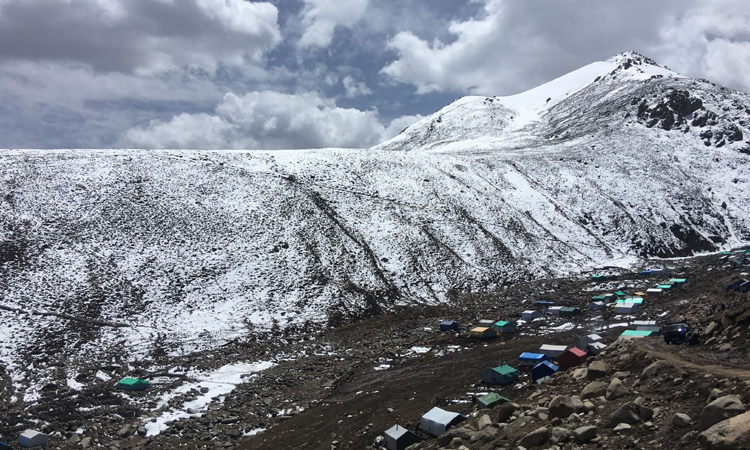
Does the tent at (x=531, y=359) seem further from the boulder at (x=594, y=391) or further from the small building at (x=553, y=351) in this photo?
the boulder at (x=594, y=391)

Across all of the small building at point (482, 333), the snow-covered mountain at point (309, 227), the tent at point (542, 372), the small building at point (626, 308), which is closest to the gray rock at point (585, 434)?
the tent at point (542, 372)

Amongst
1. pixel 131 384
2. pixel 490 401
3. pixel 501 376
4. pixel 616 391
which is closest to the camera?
pixel 616 391

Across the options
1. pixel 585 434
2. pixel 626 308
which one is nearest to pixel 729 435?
pixel 585 434

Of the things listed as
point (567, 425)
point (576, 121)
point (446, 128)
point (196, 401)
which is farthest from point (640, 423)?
point (446, 128)

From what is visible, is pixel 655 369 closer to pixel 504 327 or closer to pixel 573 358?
pixel 573 358

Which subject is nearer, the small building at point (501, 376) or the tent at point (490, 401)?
the tent at point (490, 401)

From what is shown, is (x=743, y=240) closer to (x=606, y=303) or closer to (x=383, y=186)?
(x=606, y=303)
